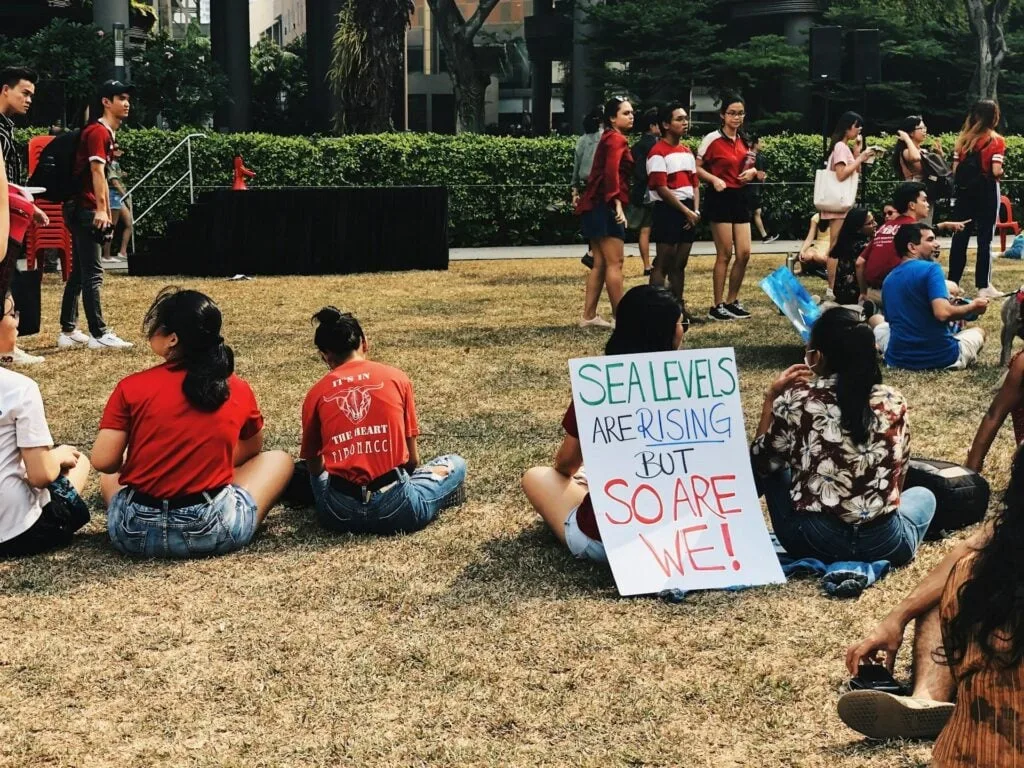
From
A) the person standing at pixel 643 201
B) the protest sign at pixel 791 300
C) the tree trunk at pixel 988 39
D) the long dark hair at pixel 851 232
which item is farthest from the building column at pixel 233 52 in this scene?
the protest sign at pixel 791 300

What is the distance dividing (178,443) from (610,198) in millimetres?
6417

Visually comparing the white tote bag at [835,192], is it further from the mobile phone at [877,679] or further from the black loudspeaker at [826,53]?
the mobile phone at [877,679]

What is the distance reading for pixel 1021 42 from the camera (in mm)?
31156

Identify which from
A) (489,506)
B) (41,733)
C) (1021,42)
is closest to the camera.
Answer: (41,733)

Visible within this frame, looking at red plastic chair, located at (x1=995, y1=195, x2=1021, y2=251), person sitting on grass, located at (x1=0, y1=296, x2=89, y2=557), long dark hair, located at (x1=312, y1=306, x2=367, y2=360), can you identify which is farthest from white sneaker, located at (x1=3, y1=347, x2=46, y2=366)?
red plastic chair, located at (x1=995, y1=195, x2=1021, y2=251)

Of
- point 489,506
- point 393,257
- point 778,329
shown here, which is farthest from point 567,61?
point 489,506

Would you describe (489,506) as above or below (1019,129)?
below

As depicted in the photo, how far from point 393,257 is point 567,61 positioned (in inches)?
992

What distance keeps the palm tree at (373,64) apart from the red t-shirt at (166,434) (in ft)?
61.5

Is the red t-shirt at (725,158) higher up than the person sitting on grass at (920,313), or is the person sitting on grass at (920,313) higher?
the red t-shirt at (725,158)

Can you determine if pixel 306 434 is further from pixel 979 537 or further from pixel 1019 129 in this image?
pixel 1019 129

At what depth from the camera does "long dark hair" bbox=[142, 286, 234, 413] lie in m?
5.39

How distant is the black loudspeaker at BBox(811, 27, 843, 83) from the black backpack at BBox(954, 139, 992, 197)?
199 inches

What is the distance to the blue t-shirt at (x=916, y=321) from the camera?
908 centimetres
